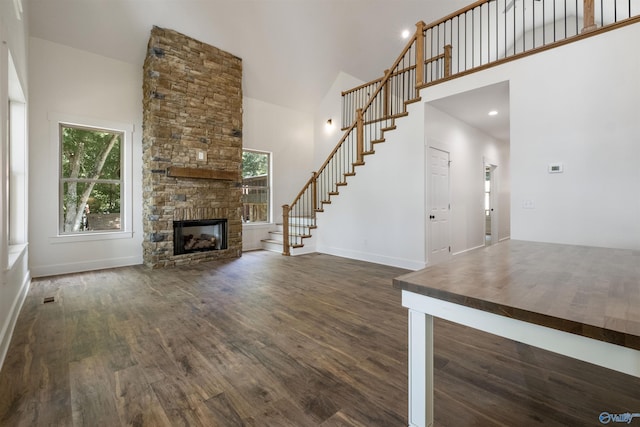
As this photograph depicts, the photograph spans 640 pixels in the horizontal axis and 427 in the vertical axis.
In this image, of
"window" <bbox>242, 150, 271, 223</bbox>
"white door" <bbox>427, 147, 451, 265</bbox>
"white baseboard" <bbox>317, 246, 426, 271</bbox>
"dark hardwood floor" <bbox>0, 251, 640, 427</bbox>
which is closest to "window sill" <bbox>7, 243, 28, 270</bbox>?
"dark hardwood floor" <bbox>0, 251, 640, 427</bbox>

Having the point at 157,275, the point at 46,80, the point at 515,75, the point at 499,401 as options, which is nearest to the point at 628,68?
the point at 515,75

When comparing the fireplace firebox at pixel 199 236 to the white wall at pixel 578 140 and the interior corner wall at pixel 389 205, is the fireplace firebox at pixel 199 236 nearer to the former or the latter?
the interior corner wall at pixel 389 205

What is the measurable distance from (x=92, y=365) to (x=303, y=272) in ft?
9.38

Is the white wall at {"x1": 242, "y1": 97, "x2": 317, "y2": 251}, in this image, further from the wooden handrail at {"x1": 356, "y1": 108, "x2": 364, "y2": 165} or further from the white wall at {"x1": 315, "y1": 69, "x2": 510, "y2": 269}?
the wooden handrail at {"x1": 356, "y1": 108, "x2": 364, "y2": 165}

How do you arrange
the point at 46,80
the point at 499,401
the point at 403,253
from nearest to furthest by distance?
the point at 499,401 → the point at 46,80 → the point at 403,253

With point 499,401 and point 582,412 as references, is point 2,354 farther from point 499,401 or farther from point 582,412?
point 582,412

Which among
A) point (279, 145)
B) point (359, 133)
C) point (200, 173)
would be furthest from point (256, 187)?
point (359, 133)

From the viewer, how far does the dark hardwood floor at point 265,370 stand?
150 centimetres

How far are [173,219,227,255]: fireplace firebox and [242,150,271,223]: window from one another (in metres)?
1.05

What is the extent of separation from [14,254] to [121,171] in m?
2.35

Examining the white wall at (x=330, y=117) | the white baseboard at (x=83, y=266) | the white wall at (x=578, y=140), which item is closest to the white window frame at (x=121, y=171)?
the white baseboard at (x=83, y=266)

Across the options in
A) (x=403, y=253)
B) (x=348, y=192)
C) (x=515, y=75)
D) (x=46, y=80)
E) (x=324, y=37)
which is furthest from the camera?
(x=324, y=37)

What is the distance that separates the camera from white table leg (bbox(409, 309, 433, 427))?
1.17 meters

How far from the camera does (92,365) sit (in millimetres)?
1968
